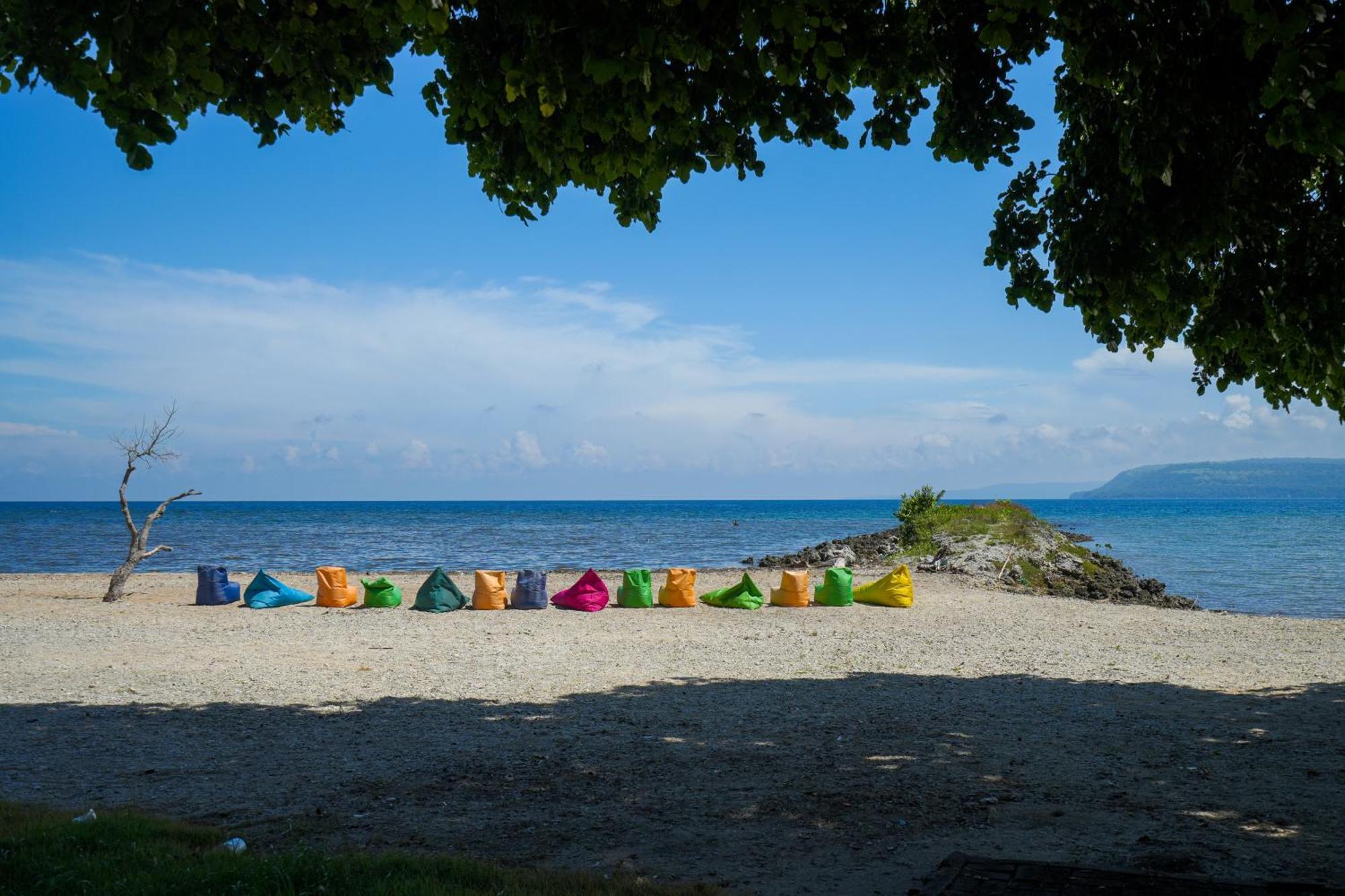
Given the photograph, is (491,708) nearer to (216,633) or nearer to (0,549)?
(216,633)

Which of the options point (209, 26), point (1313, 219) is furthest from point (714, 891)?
point (1313, 219)

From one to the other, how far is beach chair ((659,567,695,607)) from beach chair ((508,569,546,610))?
252 cm

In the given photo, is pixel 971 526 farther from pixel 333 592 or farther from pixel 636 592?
pixel 333 592

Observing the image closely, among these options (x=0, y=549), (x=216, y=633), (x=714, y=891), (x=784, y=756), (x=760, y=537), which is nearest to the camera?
(x=714, y=891)

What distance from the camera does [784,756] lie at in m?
7.88

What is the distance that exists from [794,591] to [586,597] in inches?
173

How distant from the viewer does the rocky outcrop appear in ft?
80.2

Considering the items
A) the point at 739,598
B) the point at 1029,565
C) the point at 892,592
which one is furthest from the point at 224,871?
the point at 1029,565

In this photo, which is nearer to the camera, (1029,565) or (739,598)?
(739,598)

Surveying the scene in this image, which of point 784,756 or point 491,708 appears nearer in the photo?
point 784,756

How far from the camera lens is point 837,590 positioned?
1897cm

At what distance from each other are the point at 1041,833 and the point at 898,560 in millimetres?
22807

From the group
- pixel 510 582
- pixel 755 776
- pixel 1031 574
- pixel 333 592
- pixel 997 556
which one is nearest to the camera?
pixel 755 776

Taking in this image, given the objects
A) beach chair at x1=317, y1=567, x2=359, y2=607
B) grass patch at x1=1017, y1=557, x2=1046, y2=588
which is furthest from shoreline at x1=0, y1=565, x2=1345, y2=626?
grass patch at x1=1017, y1=557, x2=1046, y2=588
